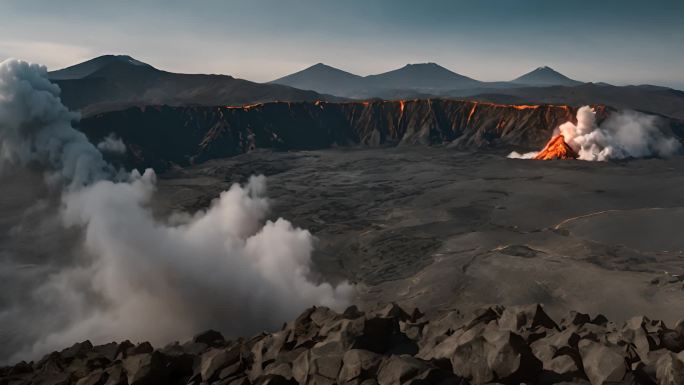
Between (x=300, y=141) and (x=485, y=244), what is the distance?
116848mm

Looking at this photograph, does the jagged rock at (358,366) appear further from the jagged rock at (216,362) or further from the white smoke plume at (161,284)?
the white smoke plume at (161,284)

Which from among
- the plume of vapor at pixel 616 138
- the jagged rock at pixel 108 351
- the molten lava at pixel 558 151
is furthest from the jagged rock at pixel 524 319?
the plume of vapor at pixel 616 138

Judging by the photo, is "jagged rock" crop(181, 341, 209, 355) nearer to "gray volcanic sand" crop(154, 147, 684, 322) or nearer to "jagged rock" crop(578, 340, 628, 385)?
"jagged rock" crop(578, 340, 628, 385)

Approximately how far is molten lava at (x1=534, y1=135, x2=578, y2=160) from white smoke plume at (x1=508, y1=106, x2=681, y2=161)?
Answer: 2.39m

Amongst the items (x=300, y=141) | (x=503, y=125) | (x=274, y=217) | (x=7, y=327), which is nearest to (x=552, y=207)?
(x=274, y=217)

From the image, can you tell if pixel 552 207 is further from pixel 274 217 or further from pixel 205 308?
pixel 205 308

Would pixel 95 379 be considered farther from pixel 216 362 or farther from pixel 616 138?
pixel 616 138

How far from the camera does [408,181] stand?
322 feet

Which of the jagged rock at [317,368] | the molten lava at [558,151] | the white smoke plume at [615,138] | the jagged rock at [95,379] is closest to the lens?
the jagged rock at [317,368]

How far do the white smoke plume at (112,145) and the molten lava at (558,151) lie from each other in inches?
4230

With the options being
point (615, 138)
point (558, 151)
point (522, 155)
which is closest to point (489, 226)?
point (558, 151)

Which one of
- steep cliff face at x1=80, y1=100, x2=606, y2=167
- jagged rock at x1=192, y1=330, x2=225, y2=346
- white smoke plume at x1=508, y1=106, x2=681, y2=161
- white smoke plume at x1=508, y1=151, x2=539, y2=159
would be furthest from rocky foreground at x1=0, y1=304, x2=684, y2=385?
white smoke plume at x1=508, y1=106, x2=681, y2=161

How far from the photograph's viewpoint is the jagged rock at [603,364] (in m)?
14.8

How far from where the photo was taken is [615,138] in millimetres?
129875
